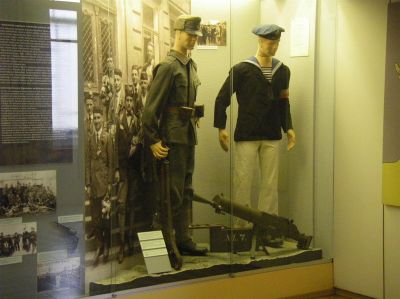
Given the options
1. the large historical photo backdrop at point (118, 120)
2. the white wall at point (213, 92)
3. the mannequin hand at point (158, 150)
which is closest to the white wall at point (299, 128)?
the white wall at point (213, 92)

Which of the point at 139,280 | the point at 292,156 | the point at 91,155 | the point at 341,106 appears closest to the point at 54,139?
the point at 91,155

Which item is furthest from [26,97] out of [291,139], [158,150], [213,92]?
[291,139]

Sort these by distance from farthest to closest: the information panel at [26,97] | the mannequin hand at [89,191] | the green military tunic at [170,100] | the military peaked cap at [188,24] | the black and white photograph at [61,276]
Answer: the military peaked cap at [188,24] < the green military tunic at [170,100] < the mannequin hand at [89,191] < the black and white photograph at [61,276] < the information panel at [26,97]

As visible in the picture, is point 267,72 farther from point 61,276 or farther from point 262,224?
point 61,276

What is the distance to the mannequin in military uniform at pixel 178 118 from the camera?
11.4ft

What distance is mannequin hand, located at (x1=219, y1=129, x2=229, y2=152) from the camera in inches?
149

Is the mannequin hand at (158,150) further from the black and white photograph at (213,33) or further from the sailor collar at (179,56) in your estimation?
the black and white photograph at (213,33)

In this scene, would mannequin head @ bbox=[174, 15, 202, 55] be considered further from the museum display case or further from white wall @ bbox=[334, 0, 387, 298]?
white wall @ bbox=[334, 0, 387, 298]

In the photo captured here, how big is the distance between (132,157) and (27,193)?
0.68 metres

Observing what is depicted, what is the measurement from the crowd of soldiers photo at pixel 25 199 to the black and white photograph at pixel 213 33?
135 cm

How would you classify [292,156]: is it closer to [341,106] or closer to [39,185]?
[341,106]

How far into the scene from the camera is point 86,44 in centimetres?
319

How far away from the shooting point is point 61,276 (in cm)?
313

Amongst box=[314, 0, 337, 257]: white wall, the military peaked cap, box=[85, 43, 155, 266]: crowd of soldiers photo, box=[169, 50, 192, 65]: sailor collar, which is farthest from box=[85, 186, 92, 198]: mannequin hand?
box=[314, 0, 337, 257]: white wall
